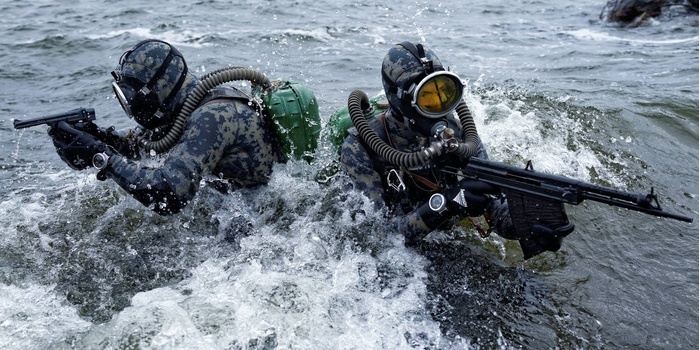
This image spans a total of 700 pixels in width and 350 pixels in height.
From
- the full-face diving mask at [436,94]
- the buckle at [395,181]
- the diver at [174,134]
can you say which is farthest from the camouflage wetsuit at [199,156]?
the full-face diving mask at [436,94]

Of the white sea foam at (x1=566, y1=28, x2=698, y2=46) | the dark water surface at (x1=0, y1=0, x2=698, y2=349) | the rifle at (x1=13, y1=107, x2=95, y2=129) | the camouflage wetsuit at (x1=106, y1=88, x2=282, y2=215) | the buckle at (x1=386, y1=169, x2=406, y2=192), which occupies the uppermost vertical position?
the rifle at (x1=13, y1=107, x2=95, y2=129)

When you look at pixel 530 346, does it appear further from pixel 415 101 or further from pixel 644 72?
pixel 644 72

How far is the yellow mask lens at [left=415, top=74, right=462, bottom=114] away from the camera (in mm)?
4336

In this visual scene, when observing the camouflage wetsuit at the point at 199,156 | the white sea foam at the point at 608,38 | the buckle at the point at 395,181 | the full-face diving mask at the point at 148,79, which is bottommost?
the white sea foam at the point at 608,38

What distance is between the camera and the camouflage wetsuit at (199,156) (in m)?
4.57

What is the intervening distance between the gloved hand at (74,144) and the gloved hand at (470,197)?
8.05 ft

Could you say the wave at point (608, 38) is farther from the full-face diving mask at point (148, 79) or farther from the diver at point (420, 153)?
the full-face diving mask at point (148, 79)

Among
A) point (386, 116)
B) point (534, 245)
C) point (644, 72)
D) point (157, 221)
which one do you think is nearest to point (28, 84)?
point (157, 221)

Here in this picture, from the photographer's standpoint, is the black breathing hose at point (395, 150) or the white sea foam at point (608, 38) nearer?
the black breathing hose at point (395, 150)

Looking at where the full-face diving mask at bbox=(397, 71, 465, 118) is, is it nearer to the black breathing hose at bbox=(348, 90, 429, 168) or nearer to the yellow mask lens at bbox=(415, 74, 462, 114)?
the yellow mask lens at bbox=(415, 74, 462, 114)

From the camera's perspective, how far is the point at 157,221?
5605mm

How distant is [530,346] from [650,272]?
1453 millimetres

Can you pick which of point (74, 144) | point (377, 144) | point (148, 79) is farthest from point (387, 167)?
point (74, 144)

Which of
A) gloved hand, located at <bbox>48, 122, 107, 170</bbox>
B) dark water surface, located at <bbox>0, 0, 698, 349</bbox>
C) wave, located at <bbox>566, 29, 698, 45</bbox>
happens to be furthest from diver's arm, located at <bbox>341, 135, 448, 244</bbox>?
wave, located at <bbox>566, 29, 698, 45</bbox>
